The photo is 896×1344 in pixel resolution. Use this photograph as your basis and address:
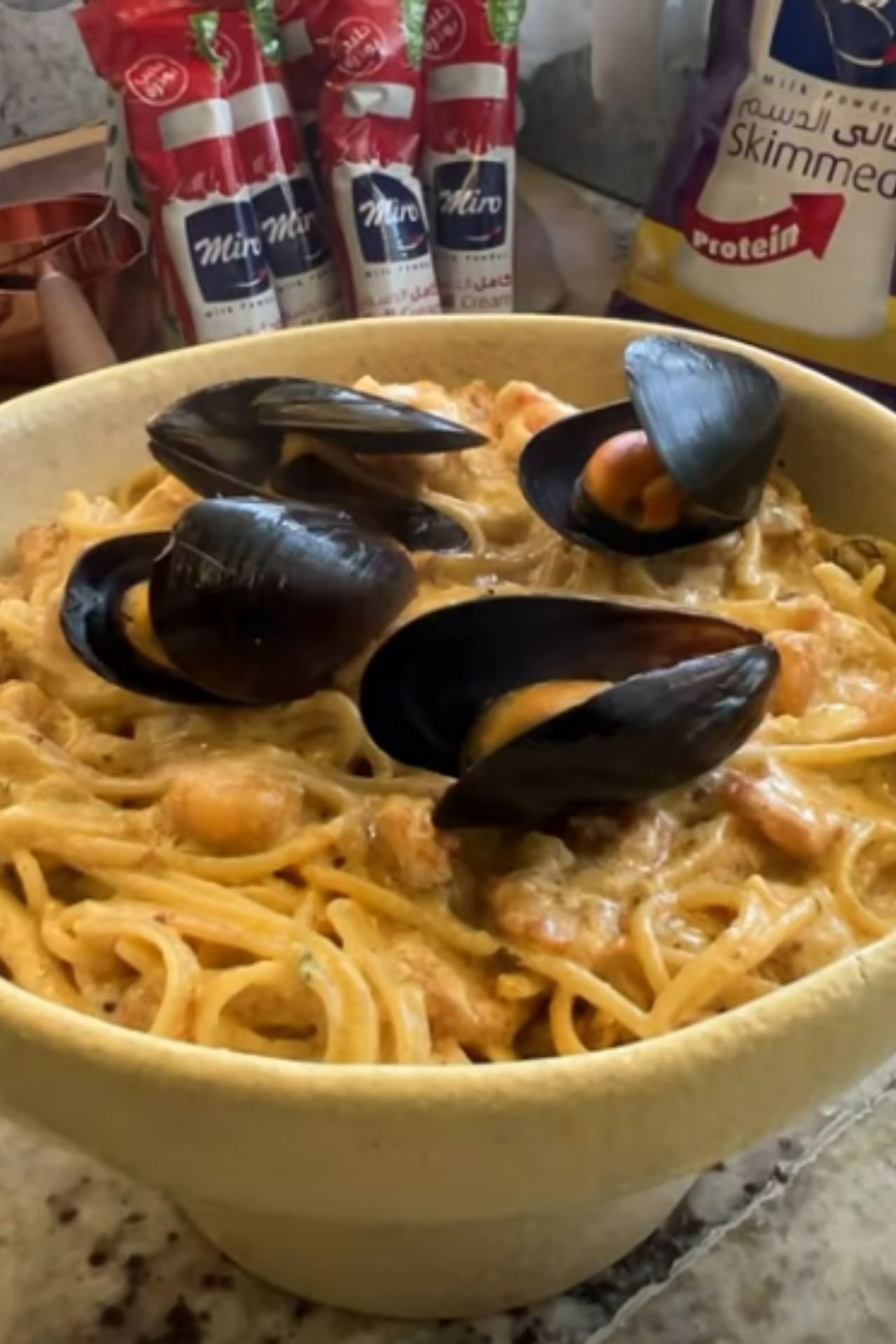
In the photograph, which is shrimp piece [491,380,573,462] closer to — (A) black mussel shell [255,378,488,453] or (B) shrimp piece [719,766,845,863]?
(A) black mussel shell [255,378,488,453]

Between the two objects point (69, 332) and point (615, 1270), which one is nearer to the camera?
point (615, 1270)

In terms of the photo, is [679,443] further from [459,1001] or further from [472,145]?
[472,145]

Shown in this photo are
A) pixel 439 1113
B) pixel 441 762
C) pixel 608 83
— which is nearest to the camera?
pixel 439 1113

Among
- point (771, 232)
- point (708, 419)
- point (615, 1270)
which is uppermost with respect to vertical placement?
point (708, 419)

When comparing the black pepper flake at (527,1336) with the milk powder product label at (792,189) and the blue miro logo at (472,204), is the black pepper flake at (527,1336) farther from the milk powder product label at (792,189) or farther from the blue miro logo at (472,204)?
the blue miro logo at (472,204)

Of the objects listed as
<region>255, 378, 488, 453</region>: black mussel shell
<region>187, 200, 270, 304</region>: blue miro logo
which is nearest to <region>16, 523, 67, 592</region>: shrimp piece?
<region>255, 378, 488, 453</region>: black mussel shell

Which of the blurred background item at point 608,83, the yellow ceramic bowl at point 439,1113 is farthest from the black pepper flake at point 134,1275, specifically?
the blurred background item at point 608,83

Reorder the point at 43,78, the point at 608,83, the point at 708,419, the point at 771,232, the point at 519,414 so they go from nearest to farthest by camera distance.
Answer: the point at 708,419
the point at 519,414
the point at 771,232
the point at 608,83
the point at 43,78

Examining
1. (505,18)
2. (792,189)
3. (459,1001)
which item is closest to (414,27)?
(505,18)
